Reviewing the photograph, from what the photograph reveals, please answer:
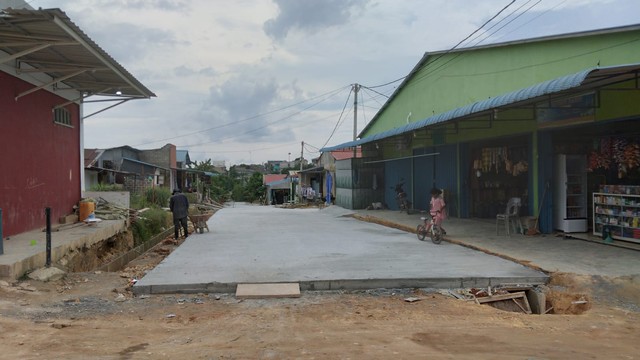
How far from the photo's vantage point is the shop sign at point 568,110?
11531mm

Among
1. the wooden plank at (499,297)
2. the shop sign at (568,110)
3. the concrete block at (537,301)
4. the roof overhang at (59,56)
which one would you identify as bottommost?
the concrete block at (537,301)

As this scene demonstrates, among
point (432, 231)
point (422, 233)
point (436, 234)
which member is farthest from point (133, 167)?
point (436, 234)

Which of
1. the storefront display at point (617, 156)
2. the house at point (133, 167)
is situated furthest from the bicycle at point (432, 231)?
the house at point (133, 167)

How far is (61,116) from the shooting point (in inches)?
612

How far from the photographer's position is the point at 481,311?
6957 mm

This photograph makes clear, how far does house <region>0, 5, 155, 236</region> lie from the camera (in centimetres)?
987

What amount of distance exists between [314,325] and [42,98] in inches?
454

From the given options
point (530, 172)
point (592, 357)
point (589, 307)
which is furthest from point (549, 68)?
point (592, 357)

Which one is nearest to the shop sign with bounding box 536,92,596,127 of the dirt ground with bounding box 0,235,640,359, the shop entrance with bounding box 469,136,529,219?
the shop entrance with bounding box 469,136,529,219

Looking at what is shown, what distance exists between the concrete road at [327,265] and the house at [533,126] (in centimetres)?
333

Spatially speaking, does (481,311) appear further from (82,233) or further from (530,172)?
(82,233)

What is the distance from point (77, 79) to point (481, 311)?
13395mm

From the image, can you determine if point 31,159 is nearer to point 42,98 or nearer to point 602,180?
point 42,98

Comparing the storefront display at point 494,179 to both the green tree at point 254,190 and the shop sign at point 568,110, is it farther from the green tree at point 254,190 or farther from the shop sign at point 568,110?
the green tree at point 254,190
